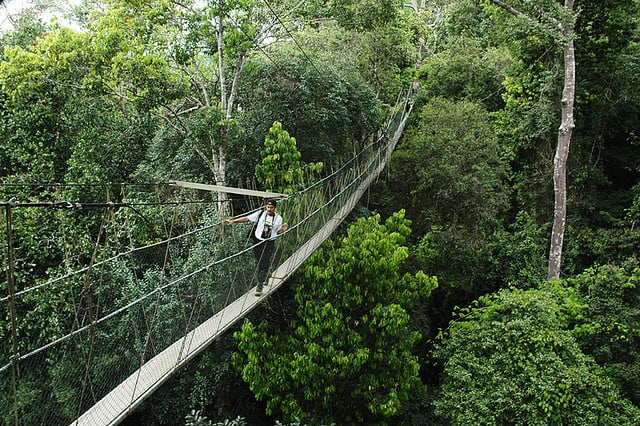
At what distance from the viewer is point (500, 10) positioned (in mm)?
6473

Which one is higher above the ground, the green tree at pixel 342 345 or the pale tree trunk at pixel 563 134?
the pale tree trunk at pixel 563 134

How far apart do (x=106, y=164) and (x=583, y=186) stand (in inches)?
239

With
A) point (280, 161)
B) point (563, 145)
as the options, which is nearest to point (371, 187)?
point (280, 161)

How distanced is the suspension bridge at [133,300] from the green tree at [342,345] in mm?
447

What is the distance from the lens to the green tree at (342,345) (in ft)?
13.6

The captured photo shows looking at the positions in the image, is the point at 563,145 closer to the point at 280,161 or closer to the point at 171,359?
the point at 280,161

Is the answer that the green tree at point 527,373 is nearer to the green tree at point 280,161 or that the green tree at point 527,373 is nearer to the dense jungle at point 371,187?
the dense jungle at point 371,187

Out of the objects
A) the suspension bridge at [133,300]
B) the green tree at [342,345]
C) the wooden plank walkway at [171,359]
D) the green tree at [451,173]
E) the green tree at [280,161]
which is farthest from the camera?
the green tree at [451,173]

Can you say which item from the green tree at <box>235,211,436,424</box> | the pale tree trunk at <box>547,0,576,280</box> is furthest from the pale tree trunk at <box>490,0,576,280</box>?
the green tree at <box>235,211,436,424</box>

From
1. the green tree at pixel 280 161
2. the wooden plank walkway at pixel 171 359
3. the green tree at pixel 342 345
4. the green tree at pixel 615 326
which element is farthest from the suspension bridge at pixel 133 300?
the green tree at pixel 615 326

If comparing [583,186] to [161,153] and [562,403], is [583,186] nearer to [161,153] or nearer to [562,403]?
[562,403]

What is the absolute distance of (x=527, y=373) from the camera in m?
4.00

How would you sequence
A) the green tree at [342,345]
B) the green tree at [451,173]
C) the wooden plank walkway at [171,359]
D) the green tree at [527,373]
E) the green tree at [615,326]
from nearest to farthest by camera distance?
1. the wooden plank walkway at [171,359]
2. the green tree at [527,373]
3. the green tree at [342,345]
4. the green tree at [615,326]
5. the green tree at [451,173]

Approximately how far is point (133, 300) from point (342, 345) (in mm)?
1744
